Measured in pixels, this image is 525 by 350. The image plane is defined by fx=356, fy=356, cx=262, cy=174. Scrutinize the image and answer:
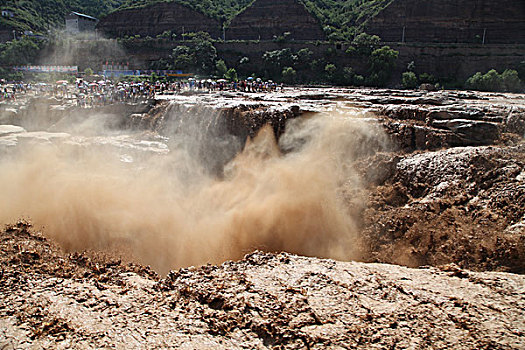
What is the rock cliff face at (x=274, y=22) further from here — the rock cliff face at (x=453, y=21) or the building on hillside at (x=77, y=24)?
the building on hillside at (x=77, y=24)

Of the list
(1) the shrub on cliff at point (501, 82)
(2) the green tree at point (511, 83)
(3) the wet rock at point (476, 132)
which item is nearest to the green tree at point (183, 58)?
(1) the shrub on cliff at point (501, 82)

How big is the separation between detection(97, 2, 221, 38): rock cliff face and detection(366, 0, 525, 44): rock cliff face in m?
26.5

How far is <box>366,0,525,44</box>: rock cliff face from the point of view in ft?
145

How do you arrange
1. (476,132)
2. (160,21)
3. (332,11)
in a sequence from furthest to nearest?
(332,11) < (160,21) < (476,132)

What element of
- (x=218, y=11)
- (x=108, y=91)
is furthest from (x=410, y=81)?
(x=218, y=11)

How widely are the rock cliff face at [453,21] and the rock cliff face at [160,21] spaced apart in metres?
26.5

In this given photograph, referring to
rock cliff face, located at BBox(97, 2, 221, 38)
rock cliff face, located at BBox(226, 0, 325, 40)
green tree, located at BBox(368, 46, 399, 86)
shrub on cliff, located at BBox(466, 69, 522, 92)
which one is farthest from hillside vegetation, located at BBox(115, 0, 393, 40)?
shrub on cliff, located at BBox(466, 69, 522, 92)

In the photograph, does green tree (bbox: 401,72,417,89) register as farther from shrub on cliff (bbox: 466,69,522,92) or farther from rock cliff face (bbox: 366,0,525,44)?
rock cliff face (bbox: 366,0,525,44)

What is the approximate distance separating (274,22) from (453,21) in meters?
24.4

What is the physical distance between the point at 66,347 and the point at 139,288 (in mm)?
1748

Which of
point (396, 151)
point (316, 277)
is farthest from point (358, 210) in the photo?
point (316, 277)

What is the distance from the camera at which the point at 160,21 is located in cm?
5866

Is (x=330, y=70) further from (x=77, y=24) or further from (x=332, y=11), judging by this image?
(x=77, y=24)

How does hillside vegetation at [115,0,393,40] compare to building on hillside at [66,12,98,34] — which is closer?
hillside vegetation at [115,0,393,40]
